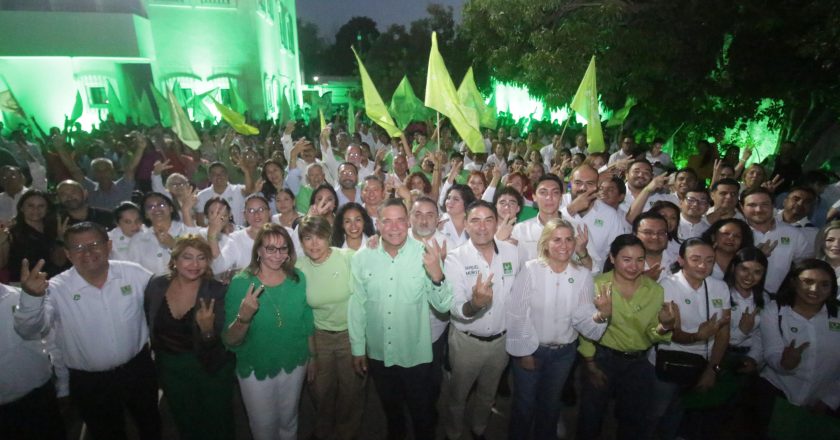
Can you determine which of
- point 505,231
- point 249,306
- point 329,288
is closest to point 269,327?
point 249,306

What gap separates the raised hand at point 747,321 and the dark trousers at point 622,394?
0.82m

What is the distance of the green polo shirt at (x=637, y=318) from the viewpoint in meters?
3.23

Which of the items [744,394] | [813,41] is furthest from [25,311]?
[813,41]

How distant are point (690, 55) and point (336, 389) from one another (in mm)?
11709

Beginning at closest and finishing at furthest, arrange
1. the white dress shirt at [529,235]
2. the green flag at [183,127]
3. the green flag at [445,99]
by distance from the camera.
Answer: the white dress shirt at [529,235] → the green flag at [445,99] → the green flag at [183,127]

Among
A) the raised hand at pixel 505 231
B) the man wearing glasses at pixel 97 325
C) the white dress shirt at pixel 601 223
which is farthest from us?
the white dress shirt at pixel 601 223

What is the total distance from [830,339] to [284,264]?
408cm

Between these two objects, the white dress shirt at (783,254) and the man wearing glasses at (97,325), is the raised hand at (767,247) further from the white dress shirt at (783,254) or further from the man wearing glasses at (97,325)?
the man wearing glasses at (97,325)

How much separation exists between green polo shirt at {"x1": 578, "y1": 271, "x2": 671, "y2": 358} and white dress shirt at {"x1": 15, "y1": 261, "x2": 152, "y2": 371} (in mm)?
3589

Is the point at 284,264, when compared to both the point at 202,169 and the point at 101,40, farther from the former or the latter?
the point at 101,40

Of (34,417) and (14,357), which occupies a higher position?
(14,357)

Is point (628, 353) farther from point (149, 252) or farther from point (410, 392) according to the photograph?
point (149, 252)

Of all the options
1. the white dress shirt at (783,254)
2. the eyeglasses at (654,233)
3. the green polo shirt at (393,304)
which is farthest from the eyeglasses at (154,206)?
the white dress shirt at (783,254)

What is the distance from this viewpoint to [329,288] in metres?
3.43
